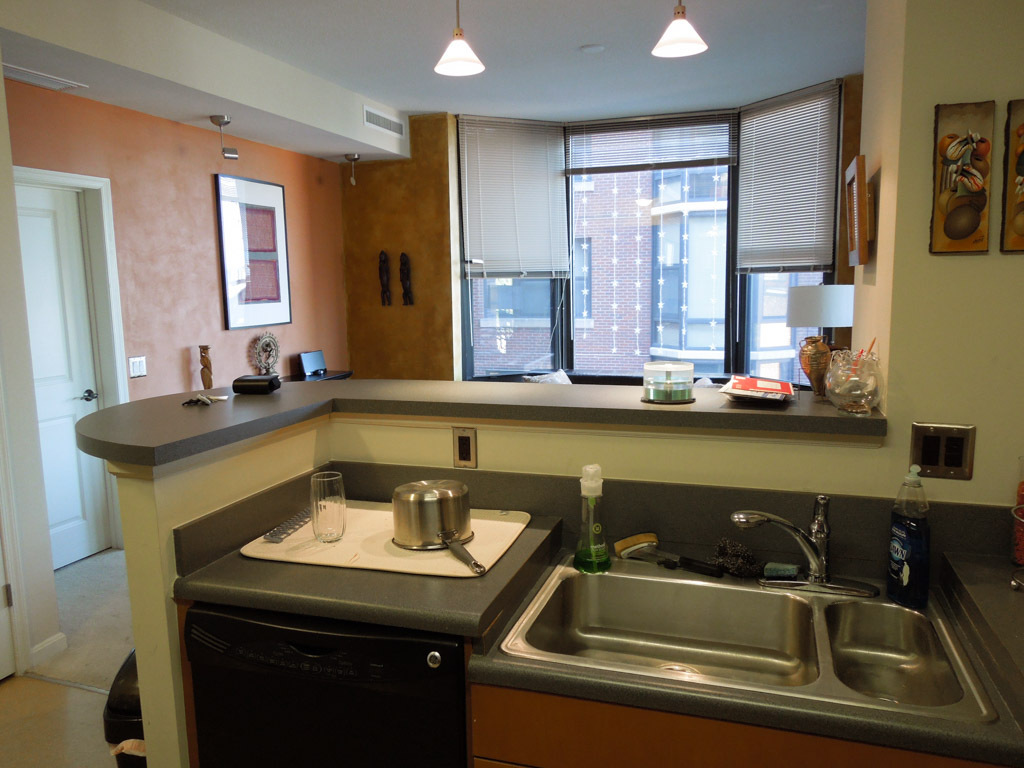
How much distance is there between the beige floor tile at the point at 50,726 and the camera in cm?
239

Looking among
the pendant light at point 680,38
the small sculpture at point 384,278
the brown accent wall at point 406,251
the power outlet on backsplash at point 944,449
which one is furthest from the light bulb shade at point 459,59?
the small sculpture at point 384,278

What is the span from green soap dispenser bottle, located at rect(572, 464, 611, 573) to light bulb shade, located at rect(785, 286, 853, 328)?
9.31 feet

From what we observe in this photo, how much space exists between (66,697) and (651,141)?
5.12m

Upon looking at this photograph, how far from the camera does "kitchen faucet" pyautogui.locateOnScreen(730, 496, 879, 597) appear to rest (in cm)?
157

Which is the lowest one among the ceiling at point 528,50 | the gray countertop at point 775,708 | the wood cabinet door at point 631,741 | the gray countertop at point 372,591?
the wood cabinet door at point 631,741

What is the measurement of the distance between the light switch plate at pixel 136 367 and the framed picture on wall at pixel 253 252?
2.22 ft

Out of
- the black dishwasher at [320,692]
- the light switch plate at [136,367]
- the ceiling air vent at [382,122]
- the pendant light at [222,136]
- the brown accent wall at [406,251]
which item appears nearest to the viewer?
the black dishwasher at [320,692]

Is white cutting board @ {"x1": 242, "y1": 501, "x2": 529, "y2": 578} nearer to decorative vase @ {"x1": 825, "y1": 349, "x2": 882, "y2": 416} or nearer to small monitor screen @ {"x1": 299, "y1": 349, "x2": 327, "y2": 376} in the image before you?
decorative vase @ {"x1": 825, "y1": 349, "x2": 882, "y2": 416}

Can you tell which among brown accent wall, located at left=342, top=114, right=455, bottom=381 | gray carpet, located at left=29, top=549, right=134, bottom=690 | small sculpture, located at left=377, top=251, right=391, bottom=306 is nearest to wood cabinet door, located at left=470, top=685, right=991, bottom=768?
gray carpet, located at left=29, top=549, right=134, bottom=690

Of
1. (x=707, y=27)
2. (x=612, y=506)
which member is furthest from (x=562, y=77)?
(x=612, y=506)

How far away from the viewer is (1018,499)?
1.51 metres

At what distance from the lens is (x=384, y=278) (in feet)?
19.0

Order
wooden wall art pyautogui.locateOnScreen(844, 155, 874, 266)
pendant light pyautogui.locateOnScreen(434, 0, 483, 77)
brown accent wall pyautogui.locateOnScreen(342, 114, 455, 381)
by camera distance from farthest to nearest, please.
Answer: brown accent wall pyautogui.locateOnScreen(342, 114, 455, 381)
pendant light pyautogui.locateOnScreen(434, 0, 483, 77)
wooden wall art pyautogui.locateOnScreen(844, 155, 874, 266)

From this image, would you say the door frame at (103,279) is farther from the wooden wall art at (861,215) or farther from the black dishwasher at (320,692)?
the wooden wall art at (861,215)
